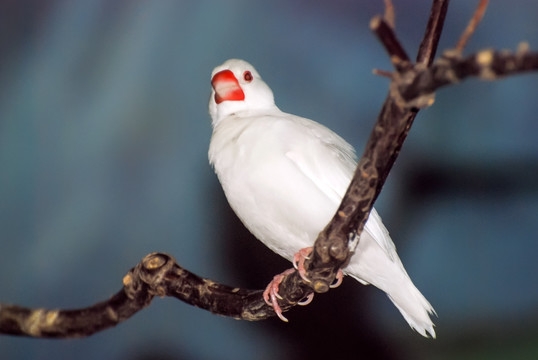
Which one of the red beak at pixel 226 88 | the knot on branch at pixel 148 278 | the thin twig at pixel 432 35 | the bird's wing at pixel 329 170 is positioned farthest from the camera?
the red beak at pixel 226 88

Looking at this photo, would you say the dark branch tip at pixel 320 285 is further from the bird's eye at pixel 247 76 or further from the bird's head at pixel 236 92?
the bird's eye at pixel 247 76

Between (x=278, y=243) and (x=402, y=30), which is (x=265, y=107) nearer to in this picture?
(x=278, y=243)

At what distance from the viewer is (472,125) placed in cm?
324

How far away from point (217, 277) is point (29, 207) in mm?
895

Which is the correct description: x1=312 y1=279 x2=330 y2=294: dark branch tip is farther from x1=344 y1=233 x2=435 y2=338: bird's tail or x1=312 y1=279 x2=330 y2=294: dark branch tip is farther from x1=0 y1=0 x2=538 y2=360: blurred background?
x1=0 y1=0 x2=538 y2=360: blurred background

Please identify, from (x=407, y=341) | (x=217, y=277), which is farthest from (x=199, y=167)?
(x=407, y=341)

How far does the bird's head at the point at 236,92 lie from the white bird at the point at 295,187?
0.67 ft

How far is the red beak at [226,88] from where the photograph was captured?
2303 millimetres

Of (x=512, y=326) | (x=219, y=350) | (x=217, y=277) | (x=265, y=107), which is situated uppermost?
(x=265, y=107)

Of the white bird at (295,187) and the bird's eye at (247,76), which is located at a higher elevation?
the bird's eye at (247,76)

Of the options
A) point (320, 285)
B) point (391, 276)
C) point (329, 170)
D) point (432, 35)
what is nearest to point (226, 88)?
point (329, 170)

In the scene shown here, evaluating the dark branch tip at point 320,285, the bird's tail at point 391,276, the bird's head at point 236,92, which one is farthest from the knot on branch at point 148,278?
the bird's head at point 236,92

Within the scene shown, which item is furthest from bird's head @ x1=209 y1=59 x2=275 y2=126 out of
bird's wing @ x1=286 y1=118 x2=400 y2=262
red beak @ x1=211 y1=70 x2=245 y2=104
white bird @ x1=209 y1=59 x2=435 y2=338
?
bird's wing @ x1=286 y1=118 x2=400 y2=262

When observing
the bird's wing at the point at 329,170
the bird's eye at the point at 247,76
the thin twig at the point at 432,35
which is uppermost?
the thin twig at the point at 432,35
